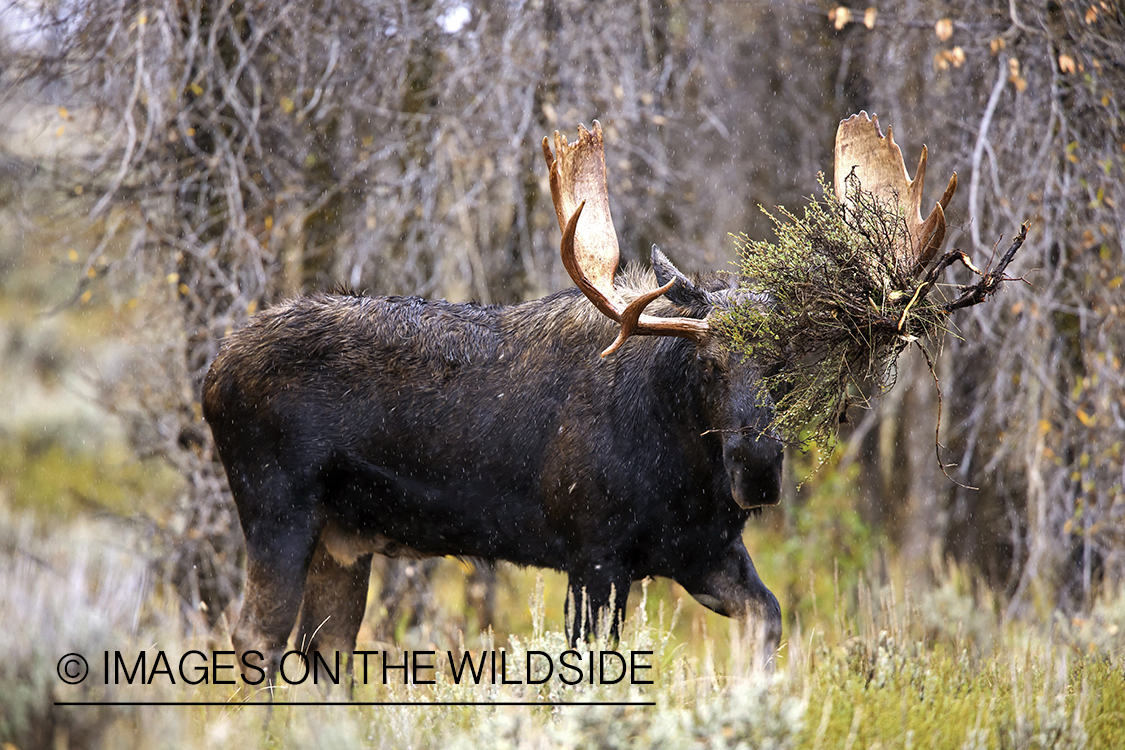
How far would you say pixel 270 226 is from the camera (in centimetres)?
651

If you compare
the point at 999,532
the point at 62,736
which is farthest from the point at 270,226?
the point at 999,532

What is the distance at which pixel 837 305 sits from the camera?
356cm

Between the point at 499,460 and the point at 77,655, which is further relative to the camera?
the point at 499,460

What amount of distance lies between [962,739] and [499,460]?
198 centimetres

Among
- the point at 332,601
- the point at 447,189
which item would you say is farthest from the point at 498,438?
the point at 447,189

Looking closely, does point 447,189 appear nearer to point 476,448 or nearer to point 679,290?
point 476,448

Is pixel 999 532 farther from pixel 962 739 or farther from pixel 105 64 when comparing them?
pixel 105 64

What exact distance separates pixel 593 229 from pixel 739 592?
5.05ft

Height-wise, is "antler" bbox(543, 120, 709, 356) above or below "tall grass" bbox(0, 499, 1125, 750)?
above

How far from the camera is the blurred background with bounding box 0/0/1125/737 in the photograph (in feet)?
20.4

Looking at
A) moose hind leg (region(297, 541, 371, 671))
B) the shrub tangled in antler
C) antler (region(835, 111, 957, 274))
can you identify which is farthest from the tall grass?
antler (region(835, 111, 957, 274))

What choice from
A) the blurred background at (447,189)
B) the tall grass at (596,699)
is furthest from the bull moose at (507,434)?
the blurred background at (447,189)

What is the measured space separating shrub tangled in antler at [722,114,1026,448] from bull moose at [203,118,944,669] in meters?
0.20

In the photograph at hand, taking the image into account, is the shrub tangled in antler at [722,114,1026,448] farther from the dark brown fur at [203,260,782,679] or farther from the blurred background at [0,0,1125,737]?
the blurred background at [0,0,1125,737]
